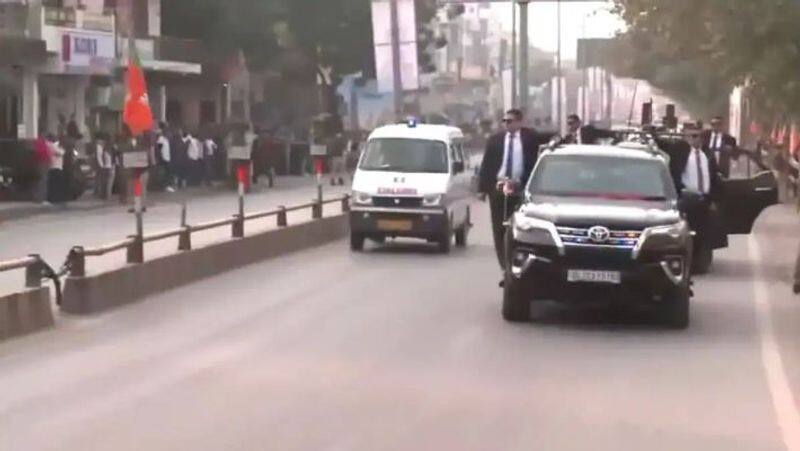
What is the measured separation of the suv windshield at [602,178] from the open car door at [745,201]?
19.5 feet

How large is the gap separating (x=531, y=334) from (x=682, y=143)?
24.5 feet

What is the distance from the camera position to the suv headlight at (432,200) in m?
26.2

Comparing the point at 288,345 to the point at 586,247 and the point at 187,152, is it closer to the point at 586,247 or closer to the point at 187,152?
the point at 586,247

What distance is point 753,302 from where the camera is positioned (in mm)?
19266

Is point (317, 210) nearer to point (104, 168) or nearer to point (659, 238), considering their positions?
point (104, 168)

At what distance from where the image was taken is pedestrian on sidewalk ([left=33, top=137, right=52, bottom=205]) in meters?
38.0

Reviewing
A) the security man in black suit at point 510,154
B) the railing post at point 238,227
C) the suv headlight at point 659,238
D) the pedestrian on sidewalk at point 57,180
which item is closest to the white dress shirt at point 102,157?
the pedestrian on sidewalk at point 57,180

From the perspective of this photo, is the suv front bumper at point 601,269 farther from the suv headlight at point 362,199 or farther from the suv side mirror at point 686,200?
the suv headlight at point 362,199

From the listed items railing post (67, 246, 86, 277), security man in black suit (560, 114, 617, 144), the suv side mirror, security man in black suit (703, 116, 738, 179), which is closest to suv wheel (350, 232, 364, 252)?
security man in black suit (560, 114, 617, 144)

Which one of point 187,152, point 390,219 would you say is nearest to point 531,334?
point 390,219

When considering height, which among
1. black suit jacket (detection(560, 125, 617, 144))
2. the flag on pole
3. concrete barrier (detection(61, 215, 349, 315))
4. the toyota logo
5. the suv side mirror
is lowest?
concrete barrier (detection(61, 215, 349, 315))

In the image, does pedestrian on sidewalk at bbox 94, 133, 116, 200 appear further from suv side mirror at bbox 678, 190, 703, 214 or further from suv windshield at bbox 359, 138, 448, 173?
suv side mirror at bbox 678, 190, 703, 214

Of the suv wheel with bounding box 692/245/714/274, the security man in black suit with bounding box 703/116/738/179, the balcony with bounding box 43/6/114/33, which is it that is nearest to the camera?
the suv wheel with bounding box 692/245/714/274

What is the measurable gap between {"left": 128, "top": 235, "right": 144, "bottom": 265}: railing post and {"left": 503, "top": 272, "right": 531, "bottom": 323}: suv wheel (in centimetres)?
431
